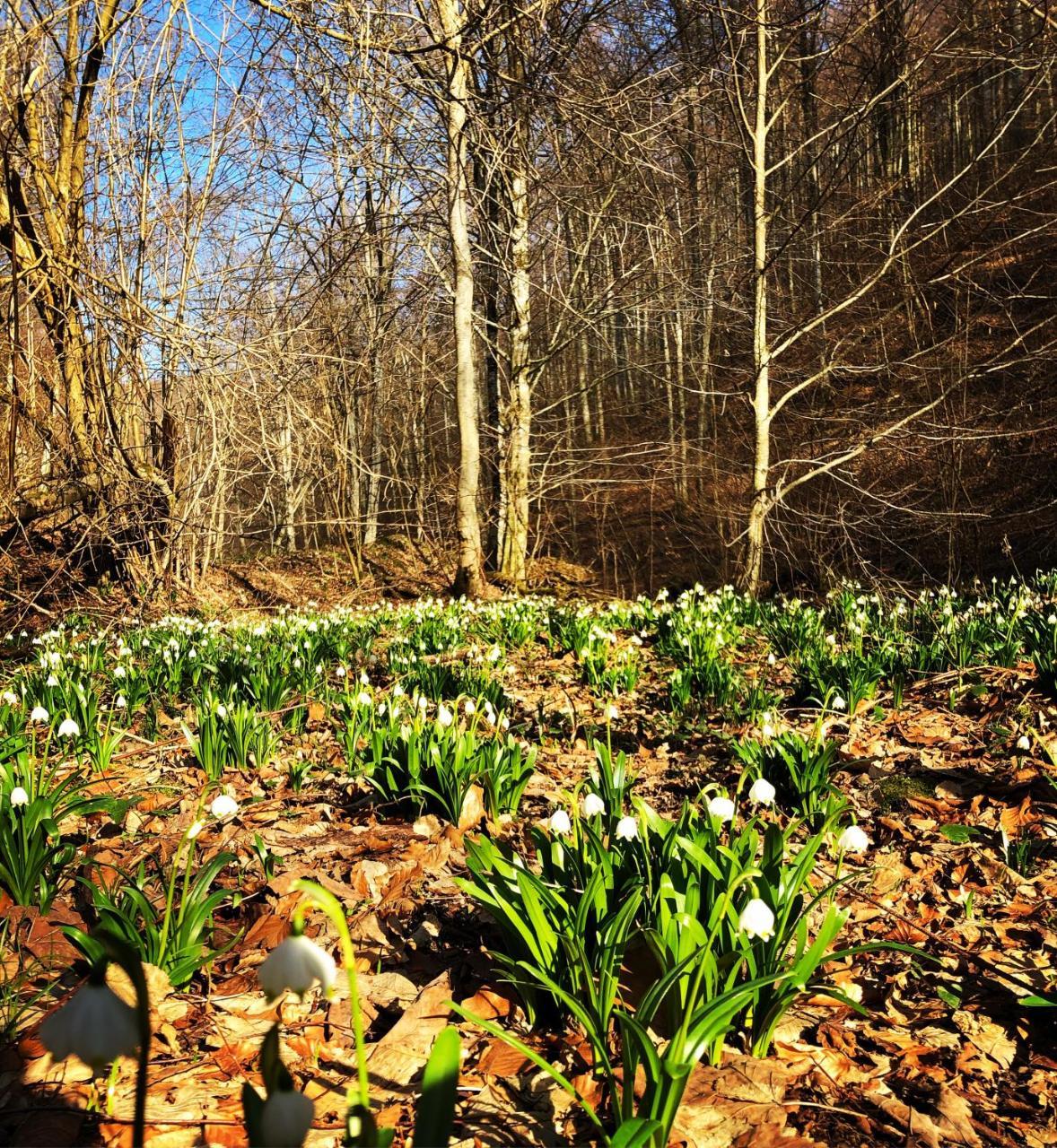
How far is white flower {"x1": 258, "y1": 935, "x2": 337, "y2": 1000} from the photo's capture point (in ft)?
2.86

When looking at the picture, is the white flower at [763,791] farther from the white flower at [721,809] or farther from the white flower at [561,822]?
the white flower at [561,822]

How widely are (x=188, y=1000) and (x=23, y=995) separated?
1.21ft

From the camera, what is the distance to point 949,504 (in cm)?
1237

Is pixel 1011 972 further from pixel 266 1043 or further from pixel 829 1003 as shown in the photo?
pixel 266 1043

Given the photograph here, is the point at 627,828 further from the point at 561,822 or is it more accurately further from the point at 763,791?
the point at 763,791

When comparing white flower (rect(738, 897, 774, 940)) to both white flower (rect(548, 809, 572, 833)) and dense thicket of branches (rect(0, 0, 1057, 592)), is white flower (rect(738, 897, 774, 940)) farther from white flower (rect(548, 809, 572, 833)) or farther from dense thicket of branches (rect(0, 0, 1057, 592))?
dense thicket of branches (rect(0, 0, 1057, 592))

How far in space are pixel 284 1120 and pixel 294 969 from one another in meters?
0.15

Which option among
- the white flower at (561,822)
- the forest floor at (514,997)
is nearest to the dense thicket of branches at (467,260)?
the forest floor at (514,997)

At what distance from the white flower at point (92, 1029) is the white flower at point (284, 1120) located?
0.16 metres

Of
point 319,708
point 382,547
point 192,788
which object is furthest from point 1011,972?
point 382,547

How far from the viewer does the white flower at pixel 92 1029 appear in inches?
31.3

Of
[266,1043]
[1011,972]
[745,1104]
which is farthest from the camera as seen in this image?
[1011,972]

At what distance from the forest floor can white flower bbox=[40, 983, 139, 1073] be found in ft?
2.32

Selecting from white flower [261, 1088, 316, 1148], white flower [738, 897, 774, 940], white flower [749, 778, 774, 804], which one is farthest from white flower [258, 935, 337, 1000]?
white flower [749, 778, 774, 804]
